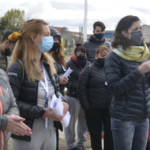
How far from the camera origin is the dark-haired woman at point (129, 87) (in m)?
2.35

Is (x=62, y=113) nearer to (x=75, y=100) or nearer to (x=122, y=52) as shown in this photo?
(x=122, y=52)

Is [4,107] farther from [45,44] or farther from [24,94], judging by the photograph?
[45,44]

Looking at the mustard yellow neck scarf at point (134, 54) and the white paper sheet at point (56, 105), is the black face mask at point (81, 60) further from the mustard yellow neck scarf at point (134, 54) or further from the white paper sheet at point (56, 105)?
the white paper sheet at point (56, 105)

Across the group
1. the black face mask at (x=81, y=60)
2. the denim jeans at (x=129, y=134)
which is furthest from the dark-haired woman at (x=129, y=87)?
the black face mask at (x=81, y=60)

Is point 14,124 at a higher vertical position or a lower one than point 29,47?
lower

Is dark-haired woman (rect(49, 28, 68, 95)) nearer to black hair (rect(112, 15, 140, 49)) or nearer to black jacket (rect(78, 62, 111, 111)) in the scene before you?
black jacket (rect(78, 62, 111, 111))

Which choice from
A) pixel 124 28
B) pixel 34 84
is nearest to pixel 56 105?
pixel 34 84

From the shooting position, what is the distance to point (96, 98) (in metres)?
3.68

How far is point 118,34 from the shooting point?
8.25 feet

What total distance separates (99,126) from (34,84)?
193 centimetres

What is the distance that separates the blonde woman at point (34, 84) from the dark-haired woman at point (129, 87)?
58 cm

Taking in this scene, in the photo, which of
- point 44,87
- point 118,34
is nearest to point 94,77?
point 118,34

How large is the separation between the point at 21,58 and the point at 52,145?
961 millimetres

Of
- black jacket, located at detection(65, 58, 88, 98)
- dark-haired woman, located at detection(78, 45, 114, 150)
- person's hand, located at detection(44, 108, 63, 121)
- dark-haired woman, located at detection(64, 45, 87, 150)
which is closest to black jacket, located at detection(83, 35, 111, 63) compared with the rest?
dark-haired woman, located at detection(64, 45, 87, 150)
